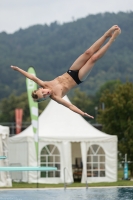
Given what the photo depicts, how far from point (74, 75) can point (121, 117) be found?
1988cm

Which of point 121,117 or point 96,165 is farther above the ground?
point 121,117

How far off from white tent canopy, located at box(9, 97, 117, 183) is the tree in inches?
124

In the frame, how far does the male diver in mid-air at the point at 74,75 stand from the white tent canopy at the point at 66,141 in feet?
49.3

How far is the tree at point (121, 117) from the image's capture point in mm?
32312

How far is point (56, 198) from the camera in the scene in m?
18.2

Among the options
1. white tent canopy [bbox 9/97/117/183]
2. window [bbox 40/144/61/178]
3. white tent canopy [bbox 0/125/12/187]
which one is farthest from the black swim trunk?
window [bbox 40/144/61/178]

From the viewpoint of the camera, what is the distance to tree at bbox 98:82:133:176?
32312 millimetres

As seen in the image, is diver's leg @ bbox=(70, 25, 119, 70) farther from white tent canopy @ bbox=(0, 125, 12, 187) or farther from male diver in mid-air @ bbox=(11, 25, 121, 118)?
white tent canopy @ bbox=(0, 125, 12, 187)

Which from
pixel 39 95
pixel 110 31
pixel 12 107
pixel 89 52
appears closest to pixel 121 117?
pixel 89 52

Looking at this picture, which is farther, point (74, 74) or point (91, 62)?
point (74, 74)

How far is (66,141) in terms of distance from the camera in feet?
93.1

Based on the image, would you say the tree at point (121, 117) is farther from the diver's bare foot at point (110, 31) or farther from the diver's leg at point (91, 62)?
the diver's bare foot at point (110, 31)

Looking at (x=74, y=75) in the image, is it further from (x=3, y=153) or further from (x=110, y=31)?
(x=3, y=153)

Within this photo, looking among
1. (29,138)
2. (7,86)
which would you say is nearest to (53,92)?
(29,138)
